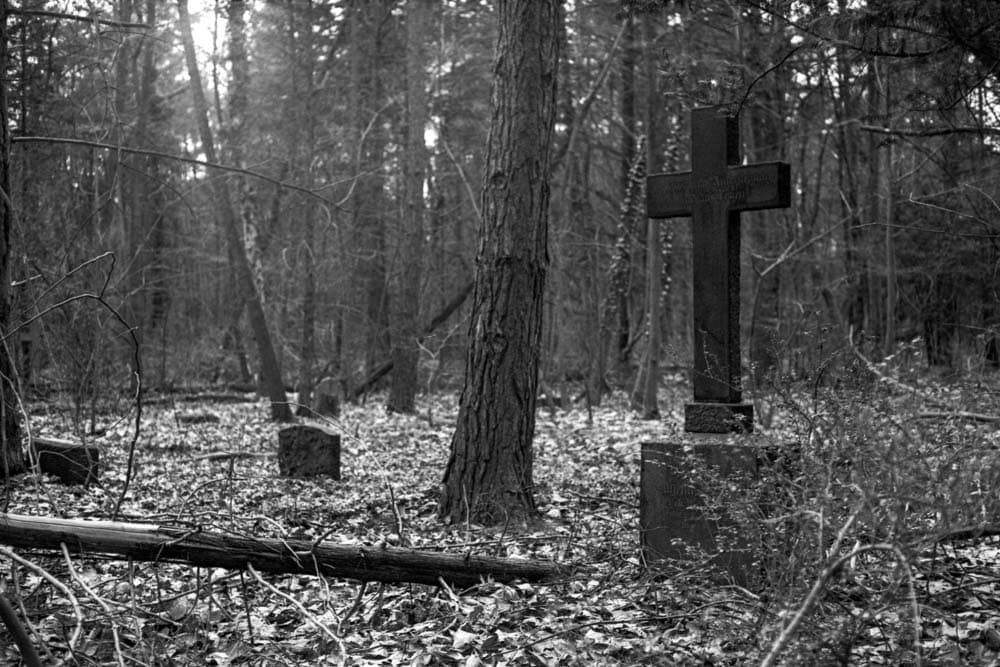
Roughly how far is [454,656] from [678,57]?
39.7ft

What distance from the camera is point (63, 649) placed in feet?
14.7

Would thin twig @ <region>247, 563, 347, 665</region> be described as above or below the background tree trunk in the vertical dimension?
below

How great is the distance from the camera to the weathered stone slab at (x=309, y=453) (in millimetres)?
9406

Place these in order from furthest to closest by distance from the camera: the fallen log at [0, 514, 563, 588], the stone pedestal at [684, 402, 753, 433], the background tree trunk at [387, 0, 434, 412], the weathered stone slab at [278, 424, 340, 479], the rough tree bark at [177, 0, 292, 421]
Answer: the background tree trunk at [387, 0, 434, 412], the rough tree bark at [177, 0, 292, 421], the weathered stone slab at [278, 424, 340, 479], the stone pedestal at [684, 402, 753, 433], the fallen log at [0, 514, 563, 588]

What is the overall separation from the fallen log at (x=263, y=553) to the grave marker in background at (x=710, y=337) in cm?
90

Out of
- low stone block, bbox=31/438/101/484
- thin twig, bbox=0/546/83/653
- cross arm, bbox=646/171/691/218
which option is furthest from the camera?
low stone block, bbox=31/438/101/484

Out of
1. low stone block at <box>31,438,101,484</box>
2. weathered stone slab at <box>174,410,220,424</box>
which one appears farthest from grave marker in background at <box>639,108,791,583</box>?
weathered stone slab at <box>174,410,220,424</box>

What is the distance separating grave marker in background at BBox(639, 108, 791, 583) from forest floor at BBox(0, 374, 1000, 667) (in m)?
0.26

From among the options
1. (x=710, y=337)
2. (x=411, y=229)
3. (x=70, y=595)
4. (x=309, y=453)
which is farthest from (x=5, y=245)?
→ (x=411, y=229)

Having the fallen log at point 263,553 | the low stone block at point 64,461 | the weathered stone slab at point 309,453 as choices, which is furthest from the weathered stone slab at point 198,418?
the fallen log at point 263,553

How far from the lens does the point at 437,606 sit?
5074 millimetres

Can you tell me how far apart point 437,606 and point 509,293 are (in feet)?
9.01

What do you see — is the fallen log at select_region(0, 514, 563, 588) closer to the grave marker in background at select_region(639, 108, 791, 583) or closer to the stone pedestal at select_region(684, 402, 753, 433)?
the grave marker in background at select_region(639, 108, 791, 583)

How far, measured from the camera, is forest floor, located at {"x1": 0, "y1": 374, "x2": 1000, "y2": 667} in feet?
12.8
